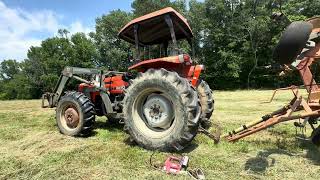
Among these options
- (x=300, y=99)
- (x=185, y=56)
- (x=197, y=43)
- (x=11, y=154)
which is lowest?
(x=11, y=154)

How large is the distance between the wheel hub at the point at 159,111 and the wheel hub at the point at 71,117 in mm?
1860

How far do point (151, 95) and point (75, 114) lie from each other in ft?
6.59

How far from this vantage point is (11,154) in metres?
5.98

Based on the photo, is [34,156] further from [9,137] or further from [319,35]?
[319,35]

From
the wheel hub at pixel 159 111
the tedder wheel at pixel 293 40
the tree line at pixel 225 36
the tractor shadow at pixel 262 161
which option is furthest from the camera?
the tree line at pixel 225 36

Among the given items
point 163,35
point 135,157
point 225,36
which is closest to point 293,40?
point 135,157

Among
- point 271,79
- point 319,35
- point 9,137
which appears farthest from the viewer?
point 271,79

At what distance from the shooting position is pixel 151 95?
643 cm

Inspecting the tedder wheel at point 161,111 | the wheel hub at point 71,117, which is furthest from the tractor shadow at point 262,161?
the wheel hub at point 71,117

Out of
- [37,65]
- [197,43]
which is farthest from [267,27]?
[37,65]

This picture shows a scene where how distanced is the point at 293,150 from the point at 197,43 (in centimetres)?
3876

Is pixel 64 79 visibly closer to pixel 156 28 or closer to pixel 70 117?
pixel 70 117

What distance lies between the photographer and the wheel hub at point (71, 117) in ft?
24.4

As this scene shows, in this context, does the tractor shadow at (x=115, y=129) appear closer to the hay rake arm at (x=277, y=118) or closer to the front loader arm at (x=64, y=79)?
the hay rake arm at (x=277, y=118)
